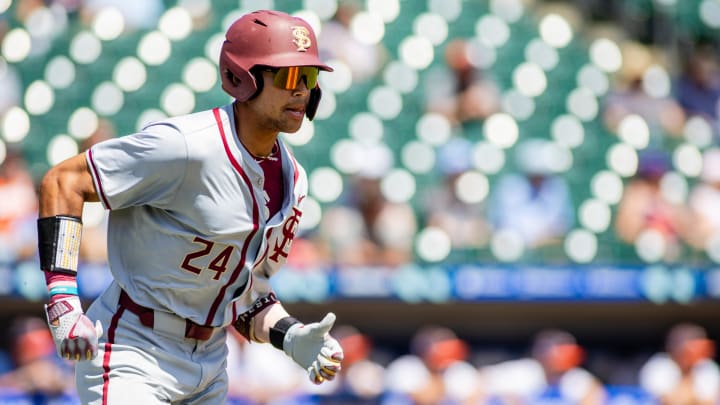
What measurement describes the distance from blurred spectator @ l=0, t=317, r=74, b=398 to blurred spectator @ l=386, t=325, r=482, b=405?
2.12 m

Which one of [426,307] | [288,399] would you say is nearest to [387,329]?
[426,307]

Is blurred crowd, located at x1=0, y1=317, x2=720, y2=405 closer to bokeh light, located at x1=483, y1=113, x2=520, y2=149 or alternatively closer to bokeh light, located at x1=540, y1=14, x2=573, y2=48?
bokeh light, located at x1=483, y1=113, x2=520, y2=149

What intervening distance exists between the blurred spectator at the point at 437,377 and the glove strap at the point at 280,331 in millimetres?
4196

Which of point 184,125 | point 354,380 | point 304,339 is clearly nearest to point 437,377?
point 354,380

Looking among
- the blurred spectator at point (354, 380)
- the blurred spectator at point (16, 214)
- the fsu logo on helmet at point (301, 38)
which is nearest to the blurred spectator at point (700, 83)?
the blurred spectator at point (354, 380)

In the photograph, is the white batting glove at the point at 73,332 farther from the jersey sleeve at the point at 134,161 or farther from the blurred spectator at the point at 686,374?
the blurred spectator at the point at 686,374

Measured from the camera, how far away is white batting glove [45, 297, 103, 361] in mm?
2926

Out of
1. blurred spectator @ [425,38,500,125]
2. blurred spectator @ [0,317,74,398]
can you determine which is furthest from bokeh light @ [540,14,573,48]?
blurred spectator @ [0,317,74,398]

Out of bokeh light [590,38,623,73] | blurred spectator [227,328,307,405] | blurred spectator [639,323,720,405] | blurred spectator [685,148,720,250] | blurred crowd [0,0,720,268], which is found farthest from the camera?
bokeh light [590,38,623,73]

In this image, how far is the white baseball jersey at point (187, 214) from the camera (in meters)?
3.10

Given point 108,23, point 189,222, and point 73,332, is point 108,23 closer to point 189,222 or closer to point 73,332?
point 189,222

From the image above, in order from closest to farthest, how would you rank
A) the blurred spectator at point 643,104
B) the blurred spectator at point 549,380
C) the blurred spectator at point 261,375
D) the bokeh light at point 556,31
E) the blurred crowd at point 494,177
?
the blurred spectator at point 261,375, the blurred spectator at point 549,380, the blurred crowd at point 494,177, the blurred spectator at point 643,104, the bokeh light at point 556,31

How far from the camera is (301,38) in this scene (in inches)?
130

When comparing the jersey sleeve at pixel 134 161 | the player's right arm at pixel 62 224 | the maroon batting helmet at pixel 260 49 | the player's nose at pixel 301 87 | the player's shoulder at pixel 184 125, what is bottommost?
the player's right arm at pixel 62 224
